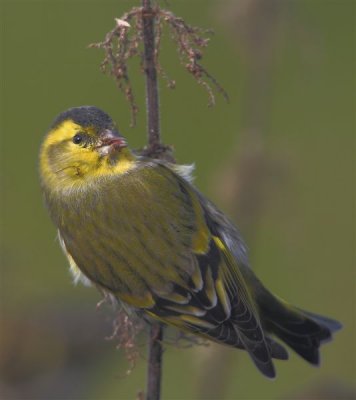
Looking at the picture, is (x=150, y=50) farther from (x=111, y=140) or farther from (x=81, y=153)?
(x=81, y=153)

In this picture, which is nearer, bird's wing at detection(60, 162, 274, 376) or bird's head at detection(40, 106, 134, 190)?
bird's wing at detection(60, 162, 274, 376)

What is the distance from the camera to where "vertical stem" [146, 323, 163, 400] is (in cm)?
329

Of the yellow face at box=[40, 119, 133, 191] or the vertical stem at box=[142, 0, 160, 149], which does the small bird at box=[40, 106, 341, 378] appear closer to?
the yellow face at box=[40, 119, 133, 191]

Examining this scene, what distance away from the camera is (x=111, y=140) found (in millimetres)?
3910

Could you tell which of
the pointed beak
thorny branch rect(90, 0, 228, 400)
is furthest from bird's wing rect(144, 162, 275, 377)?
the pointed beak

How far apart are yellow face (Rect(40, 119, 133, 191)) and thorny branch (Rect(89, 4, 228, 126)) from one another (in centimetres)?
66

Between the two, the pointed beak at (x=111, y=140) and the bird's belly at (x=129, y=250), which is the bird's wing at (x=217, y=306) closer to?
the bird's belly at (x=129, y=250)

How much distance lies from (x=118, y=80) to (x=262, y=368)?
4.10 ft

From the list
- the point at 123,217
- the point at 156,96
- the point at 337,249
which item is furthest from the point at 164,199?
the point at 337,249

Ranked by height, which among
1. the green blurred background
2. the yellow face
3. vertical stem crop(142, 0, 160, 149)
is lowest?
the green blurred background

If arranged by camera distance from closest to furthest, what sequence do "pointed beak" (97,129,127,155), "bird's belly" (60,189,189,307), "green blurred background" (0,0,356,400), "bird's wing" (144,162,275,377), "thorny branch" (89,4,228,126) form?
"thorny branch" (89,4,228,126) < "bird's wing" (144,162,275,377) < "bird's belly" (60,189,189,307) < "pointed beak" (97,129,127,155) < "green blurred background" (0,0,356,400)

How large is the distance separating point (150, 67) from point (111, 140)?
64 cm

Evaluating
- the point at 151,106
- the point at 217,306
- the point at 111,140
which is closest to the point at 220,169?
the point at 111,140

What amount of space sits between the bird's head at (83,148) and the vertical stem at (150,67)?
441 millimetres
